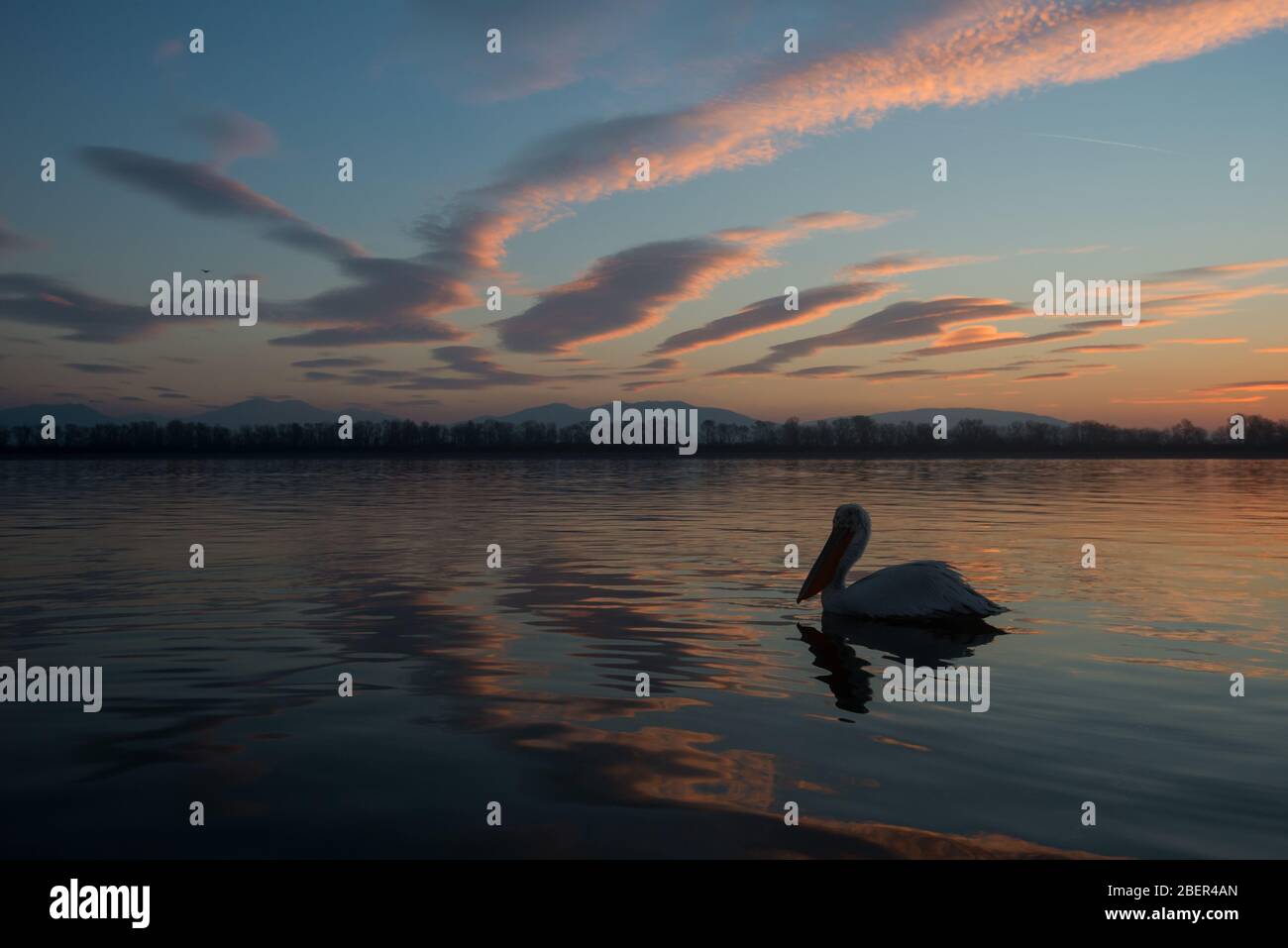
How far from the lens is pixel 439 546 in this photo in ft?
67.0

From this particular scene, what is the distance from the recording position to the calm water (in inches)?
213

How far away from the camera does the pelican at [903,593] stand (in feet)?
37.6

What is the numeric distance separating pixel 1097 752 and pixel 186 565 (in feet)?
50.2

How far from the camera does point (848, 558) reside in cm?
1340

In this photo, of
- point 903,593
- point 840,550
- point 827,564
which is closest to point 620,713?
point 903,593

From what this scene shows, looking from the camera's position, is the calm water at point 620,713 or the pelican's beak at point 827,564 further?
the pelican's beak at point 827,564

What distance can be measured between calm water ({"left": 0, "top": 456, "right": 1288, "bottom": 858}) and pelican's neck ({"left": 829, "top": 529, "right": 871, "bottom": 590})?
2.20ft

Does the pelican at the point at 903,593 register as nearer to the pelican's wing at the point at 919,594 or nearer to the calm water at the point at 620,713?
the pelican's wing at the point at 919,594

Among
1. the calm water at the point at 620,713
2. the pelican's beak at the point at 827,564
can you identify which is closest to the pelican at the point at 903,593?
the pelican's beak at the point at 827,564

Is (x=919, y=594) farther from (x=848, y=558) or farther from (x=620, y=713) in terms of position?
(x=620, y=713)

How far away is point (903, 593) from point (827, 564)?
5.54 feet

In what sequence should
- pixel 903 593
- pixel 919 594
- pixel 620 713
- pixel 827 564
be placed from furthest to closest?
1. pixel 827 564
2. pixel 903 593
3. pixel 919 594
4. pixel 620 713
